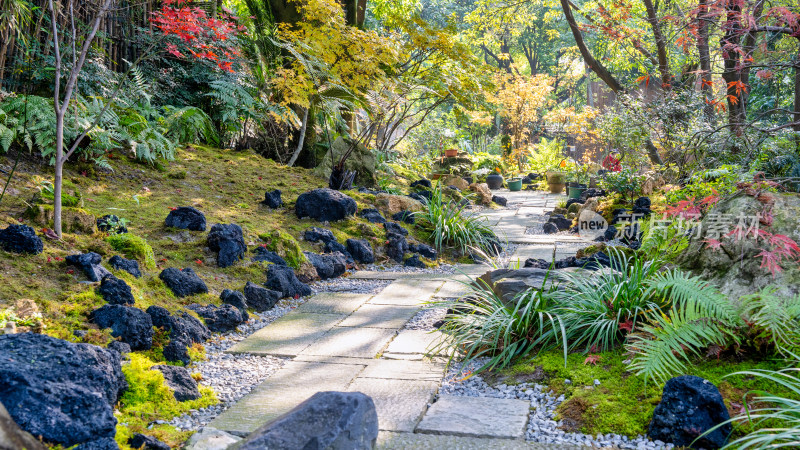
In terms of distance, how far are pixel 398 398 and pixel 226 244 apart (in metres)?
2.53

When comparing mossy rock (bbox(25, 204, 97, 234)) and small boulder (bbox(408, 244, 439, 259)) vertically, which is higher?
mossy rock (bbox(25, 204, 97, 234))

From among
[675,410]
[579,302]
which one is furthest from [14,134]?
[675,410]

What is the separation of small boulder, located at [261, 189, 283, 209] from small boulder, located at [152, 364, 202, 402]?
148 inches

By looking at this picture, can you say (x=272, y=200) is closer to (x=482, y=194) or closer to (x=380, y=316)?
(x=380, y=316)

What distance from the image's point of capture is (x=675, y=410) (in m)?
2.25

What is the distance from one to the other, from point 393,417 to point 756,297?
1790 millimetres

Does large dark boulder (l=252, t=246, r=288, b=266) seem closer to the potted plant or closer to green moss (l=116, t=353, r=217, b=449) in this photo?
green moss (l=116, t=353, r=217, b=449)

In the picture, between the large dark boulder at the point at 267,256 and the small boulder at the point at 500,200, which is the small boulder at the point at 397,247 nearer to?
the large dark boulder at the point at 267,256

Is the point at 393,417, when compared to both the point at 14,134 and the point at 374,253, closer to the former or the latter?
the point at 374,253

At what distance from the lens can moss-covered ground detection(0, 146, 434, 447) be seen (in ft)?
9.71

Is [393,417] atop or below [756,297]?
below

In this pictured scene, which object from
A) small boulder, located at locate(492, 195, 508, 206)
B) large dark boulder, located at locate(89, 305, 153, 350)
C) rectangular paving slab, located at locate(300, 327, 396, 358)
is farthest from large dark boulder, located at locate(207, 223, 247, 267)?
small boulder, located at locate(492, 195, 508, 206)

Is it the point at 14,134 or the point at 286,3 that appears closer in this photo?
the point at 14,134

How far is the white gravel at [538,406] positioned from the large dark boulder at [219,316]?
1.56 meters
